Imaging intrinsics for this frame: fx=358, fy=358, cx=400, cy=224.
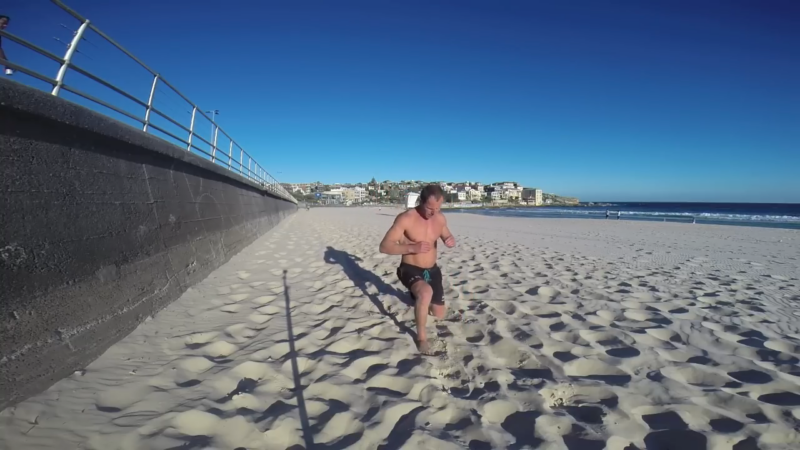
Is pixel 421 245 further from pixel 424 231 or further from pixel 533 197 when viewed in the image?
pixel 533 197

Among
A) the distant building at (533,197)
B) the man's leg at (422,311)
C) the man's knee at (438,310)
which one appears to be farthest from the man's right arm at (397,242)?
the distant building at (533,197)

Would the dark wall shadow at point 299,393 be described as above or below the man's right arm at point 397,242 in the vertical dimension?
below

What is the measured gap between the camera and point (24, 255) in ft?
6.56

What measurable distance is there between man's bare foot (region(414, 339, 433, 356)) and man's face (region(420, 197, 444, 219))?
1.16 metres

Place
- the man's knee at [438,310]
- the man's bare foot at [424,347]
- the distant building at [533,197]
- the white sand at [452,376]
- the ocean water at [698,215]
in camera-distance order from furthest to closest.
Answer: the distant building at [533,197] < the ocean water at [698,215] < the man's knee at [438,310] < the man's bare foot at [424,347] < the white sand at [452,376]

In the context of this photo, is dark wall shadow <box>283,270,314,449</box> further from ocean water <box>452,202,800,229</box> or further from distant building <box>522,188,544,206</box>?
distant building <box>522,188,544,206</box>

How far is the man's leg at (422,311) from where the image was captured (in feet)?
9.62

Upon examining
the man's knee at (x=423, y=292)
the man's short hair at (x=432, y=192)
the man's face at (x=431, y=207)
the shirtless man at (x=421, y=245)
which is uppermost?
the man's short hair at (x=432, y=192)

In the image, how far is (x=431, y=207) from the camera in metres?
3.34

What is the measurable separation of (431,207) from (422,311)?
956 millimetres

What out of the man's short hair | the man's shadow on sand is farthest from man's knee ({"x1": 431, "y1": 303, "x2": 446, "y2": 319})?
the man's short hair

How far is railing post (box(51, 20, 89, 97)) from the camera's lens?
9.43 ft

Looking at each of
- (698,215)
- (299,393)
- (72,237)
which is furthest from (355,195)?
(299,393)

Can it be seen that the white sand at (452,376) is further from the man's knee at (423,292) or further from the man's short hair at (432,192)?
the man's short hair at (432,192)
